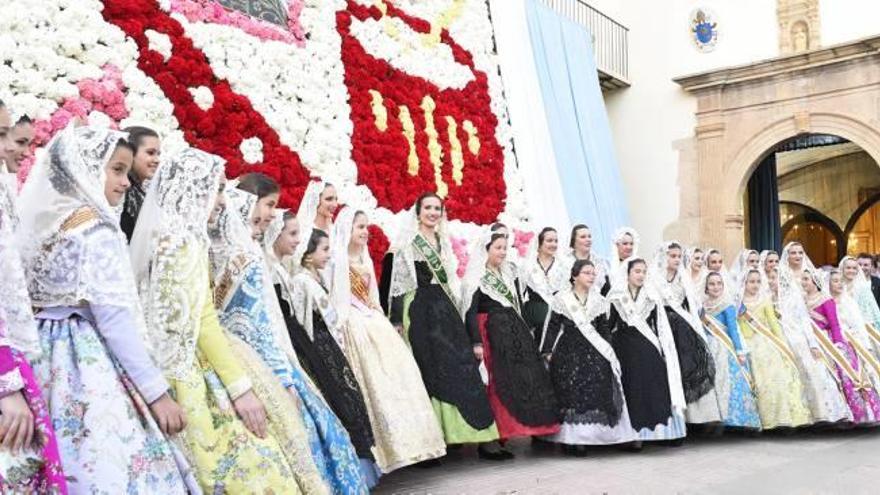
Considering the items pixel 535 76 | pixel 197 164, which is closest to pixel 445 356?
pixel 197 164

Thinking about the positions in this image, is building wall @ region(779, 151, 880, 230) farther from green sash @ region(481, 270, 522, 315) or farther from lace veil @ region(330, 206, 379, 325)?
lace veil @ region(330, 206, 379, 325)

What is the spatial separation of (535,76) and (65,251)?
608cm

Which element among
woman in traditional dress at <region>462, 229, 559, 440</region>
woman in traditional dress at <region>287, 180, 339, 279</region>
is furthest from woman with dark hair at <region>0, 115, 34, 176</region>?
woman in traditional dress at <region>462, 229, 559, 440</region>

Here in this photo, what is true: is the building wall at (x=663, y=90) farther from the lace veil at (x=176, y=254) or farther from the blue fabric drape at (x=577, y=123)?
the lace veil at (x=176, y=254)

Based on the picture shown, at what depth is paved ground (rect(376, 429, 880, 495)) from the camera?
3.05 metres

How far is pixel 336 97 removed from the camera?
5.12 m

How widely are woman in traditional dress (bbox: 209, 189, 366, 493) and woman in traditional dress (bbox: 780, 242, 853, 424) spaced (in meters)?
3.10

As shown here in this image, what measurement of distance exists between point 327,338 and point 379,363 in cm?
41

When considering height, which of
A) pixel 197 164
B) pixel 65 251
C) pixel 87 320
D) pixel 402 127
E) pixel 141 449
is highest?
pixel 402 127

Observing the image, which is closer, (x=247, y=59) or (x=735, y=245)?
(x=247, y=59)

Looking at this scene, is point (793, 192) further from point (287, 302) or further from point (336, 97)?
point (287, 302)

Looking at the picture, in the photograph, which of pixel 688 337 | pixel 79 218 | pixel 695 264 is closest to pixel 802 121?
pixel 695 264

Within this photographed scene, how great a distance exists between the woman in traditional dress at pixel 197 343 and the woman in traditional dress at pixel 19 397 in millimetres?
377

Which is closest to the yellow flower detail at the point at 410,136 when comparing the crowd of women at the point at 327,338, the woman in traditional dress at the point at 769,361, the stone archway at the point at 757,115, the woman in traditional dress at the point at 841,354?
the crowd of women at the point at 327,338
